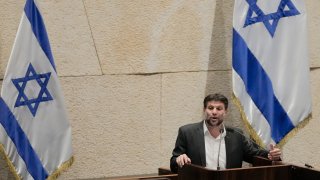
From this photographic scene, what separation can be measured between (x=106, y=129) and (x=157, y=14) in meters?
1.12

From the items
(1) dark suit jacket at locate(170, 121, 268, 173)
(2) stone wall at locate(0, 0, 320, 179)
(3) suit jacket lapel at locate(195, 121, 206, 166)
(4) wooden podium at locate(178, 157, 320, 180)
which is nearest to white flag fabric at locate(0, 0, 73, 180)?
(2) stone wall at locate(0, 0, 320, 179)

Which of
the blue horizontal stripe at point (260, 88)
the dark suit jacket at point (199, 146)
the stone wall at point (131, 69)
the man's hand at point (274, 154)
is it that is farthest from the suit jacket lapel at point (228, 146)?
the stone wall at point (131, 69)

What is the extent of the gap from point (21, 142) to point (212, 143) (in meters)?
1.44

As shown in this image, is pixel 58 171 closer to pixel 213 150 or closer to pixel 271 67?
pixel 213 150

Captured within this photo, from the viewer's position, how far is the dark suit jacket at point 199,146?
478cm

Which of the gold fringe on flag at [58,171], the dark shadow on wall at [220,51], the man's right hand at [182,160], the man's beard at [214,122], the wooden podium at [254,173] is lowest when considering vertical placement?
the gold fringe on flag at [58,171]

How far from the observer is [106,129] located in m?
5.86

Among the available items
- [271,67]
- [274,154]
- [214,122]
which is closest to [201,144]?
[214,122]

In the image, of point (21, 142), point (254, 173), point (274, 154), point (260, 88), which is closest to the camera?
point (254, 173)

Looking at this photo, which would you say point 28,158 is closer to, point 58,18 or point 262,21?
point 58,18

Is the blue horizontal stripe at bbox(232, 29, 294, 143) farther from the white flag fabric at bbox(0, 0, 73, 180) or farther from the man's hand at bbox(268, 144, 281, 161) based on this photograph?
the white flag fabric at bbox(0, 0, 73, 180)

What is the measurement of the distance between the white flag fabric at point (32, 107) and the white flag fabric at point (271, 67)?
58.1 inches

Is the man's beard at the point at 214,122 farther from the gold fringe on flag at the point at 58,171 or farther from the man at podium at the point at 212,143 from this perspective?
the gold fringe on flag at the point at 58,171

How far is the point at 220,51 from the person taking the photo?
617 centimetres
